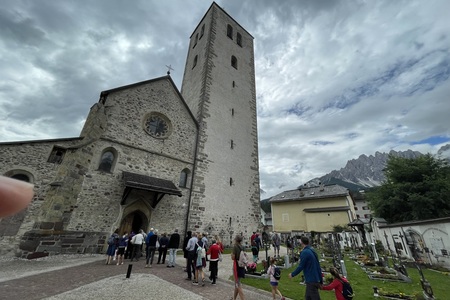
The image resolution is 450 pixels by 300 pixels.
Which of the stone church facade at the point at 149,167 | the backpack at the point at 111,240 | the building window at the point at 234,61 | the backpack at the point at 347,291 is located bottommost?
the backpack at the point at 347,291

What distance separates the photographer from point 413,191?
20.5 metres

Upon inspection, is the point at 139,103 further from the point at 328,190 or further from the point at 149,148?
the point at 328,190

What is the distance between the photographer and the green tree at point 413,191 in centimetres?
1869

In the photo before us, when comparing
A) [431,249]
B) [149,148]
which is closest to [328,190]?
[431,249]

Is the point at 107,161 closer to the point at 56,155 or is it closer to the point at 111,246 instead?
the point at 56,155

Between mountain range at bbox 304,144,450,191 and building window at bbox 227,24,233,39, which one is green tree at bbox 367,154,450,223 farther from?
mountain range at bbox 304,144,450,191

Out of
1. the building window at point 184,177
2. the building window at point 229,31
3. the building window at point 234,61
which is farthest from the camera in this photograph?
the building window at point 229,31

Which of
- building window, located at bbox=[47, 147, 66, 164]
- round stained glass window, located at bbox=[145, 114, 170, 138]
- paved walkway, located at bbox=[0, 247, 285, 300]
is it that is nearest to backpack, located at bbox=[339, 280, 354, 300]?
paved walkway, located at bbox=[0, 247, 285, 300]

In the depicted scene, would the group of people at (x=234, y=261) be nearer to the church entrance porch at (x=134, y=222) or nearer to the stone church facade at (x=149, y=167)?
the church entrance porch at (x=134, y=222)

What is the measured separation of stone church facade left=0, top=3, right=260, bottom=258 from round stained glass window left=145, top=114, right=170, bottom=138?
81 millimetres

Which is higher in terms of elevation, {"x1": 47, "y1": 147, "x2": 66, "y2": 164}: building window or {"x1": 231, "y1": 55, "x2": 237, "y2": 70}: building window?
{"x1": 231, "y1": 55, "x2": 237, "y2": 70}: building window

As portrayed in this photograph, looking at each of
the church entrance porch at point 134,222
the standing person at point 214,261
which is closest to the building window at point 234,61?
the church entrance porch at point 134,222

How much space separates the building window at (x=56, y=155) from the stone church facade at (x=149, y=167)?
0.05m

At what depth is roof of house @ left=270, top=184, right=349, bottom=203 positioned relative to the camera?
31031mm
